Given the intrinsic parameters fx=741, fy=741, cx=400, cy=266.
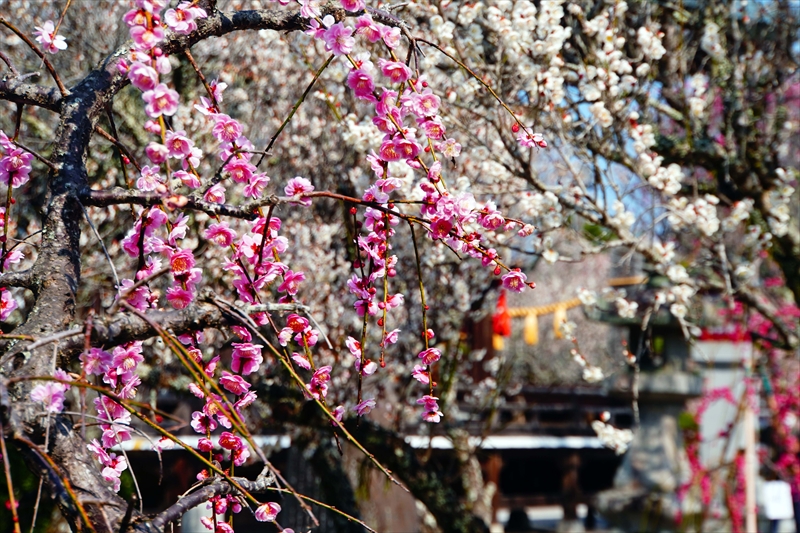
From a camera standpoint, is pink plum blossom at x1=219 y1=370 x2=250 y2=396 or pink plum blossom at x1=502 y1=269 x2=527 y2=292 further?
pink plum blossom at x1=502 y1=269 x2=527 y2=292

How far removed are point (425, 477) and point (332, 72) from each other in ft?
9.29

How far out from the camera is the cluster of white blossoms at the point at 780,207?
4.98 metres

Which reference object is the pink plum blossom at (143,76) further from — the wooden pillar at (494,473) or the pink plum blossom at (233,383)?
the wooden pillar at (494,473)

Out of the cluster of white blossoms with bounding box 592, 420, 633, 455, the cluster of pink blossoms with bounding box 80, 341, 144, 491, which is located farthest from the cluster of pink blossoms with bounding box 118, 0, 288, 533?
the cluster of white blossoms with bounding box 592, 420, 633, 455

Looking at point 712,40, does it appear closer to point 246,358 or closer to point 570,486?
point 246,358

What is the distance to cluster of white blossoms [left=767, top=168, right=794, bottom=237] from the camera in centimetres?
498

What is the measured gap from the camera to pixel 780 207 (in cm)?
498

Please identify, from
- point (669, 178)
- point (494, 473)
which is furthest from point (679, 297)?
point (494, 473)

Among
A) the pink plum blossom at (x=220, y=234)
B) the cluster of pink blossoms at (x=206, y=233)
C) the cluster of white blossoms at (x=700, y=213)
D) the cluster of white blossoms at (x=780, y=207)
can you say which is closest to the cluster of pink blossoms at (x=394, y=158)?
the cluster of pink blossoms at (x=206, y=233)

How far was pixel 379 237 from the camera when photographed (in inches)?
91.0

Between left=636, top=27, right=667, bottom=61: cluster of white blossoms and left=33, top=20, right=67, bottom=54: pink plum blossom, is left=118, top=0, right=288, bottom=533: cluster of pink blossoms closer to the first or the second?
left=33, top=20, right=67, bottom=54: pink plum blossom

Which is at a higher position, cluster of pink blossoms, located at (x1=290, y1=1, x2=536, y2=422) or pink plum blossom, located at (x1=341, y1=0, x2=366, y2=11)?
pink plum blossom, located at (x1=341, y1=0, x2=366, y2=11)

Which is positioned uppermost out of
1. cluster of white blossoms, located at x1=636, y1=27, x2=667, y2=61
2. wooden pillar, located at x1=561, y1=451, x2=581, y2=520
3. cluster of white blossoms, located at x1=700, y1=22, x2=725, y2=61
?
cluster of white blossoms, located at x1=700, y1=22, x2=725, y2=61

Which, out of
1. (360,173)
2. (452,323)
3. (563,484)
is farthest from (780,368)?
(360,173)
